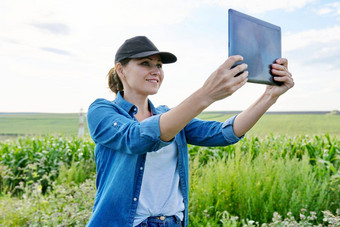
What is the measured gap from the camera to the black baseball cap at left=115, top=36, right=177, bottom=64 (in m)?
2.02

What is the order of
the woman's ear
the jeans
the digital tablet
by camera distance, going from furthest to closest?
1. the woman's ear
2. the jeans
3. the digital tablet

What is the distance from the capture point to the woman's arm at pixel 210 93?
1415 mm

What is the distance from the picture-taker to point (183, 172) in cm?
199

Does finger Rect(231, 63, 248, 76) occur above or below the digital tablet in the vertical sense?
below

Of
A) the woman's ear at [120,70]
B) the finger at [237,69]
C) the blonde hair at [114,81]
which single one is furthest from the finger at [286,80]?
the blonde hair at [114,81]

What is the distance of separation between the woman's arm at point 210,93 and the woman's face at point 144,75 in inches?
23.3

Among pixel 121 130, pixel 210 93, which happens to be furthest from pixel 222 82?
pixel 121 130

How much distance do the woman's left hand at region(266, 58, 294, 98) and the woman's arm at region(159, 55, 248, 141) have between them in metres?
0.48

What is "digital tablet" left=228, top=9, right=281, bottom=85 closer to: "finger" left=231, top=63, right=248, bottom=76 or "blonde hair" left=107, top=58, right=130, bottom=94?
"finger" left=231, top=63, right=248, bottom=76

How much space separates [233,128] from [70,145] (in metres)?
5.95

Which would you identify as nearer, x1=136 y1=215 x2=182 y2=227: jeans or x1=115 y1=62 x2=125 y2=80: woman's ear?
x1=136 y1=215 x2=182 y2=227: jeans

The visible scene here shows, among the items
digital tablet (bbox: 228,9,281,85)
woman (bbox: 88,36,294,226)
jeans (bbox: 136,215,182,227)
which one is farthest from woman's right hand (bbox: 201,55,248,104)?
jeans (bbox: 136,215,182,227)

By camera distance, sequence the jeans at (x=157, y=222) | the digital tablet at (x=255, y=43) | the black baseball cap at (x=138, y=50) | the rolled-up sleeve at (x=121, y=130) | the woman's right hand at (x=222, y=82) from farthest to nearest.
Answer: the black baseball cap at (x=138, y=50) < the jeans at (x=157, y=222) < the digital tablet at (x=255, y=43) < the rolled-up sleeve at (x=121, y=130) < the woman's right hand at (x=222, y=82)

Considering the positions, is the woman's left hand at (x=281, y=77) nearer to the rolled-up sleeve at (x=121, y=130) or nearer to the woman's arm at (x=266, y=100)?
the woman's arm at (x=266, y=100)
